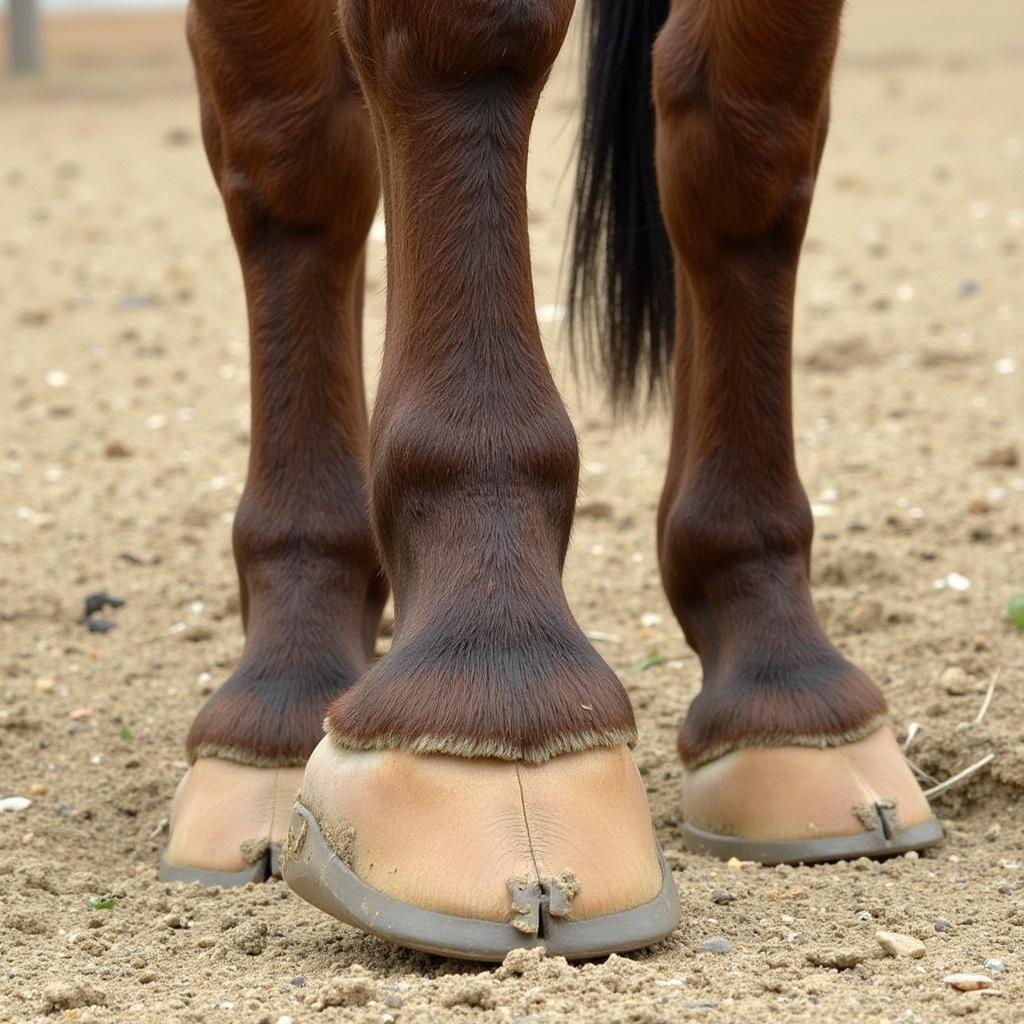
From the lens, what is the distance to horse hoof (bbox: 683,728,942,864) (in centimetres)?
173

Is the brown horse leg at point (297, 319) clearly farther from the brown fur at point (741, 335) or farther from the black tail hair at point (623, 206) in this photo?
the black tail hair at point (623, 206)

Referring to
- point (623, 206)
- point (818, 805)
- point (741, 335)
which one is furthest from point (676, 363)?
point (818, 805)

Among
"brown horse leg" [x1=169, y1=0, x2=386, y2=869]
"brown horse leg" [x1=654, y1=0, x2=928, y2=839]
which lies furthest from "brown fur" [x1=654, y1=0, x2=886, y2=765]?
"brown horse leg" [x1=169, y1=0, x2=386, y2=869]

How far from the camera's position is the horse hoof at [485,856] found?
130cm

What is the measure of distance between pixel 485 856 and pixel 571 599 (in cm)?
148

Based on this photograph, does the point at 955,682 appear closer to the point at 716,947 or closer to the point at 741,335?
the point at 741,335

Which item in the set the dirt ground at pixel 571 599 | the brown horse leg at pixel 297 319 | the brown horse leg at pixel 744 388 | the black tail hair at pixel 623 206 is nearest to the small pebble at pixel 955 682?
the dirt ground at pixel 571 599

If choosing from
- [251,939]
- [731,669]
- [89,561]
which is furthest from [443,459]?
[89,561]

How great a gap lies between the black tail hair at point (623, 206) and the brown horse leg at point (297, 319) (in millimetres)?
479

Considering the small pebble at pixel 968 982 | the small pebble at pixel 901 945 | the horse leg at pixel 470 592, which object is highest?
the horse leg at pixel 470 592

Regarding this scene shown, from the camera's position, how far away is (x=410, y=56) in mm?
1396

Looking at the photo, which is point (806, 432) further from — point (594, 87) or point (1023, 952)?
point (1023, 952)

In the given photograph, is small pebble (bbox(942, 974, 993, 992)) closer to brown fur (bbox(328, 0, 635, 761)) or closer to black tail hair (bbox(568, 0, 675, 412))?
brown fur (bbox(328, 0, 635, 761))

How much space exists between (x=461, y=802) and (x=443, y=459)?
269 millimetres
